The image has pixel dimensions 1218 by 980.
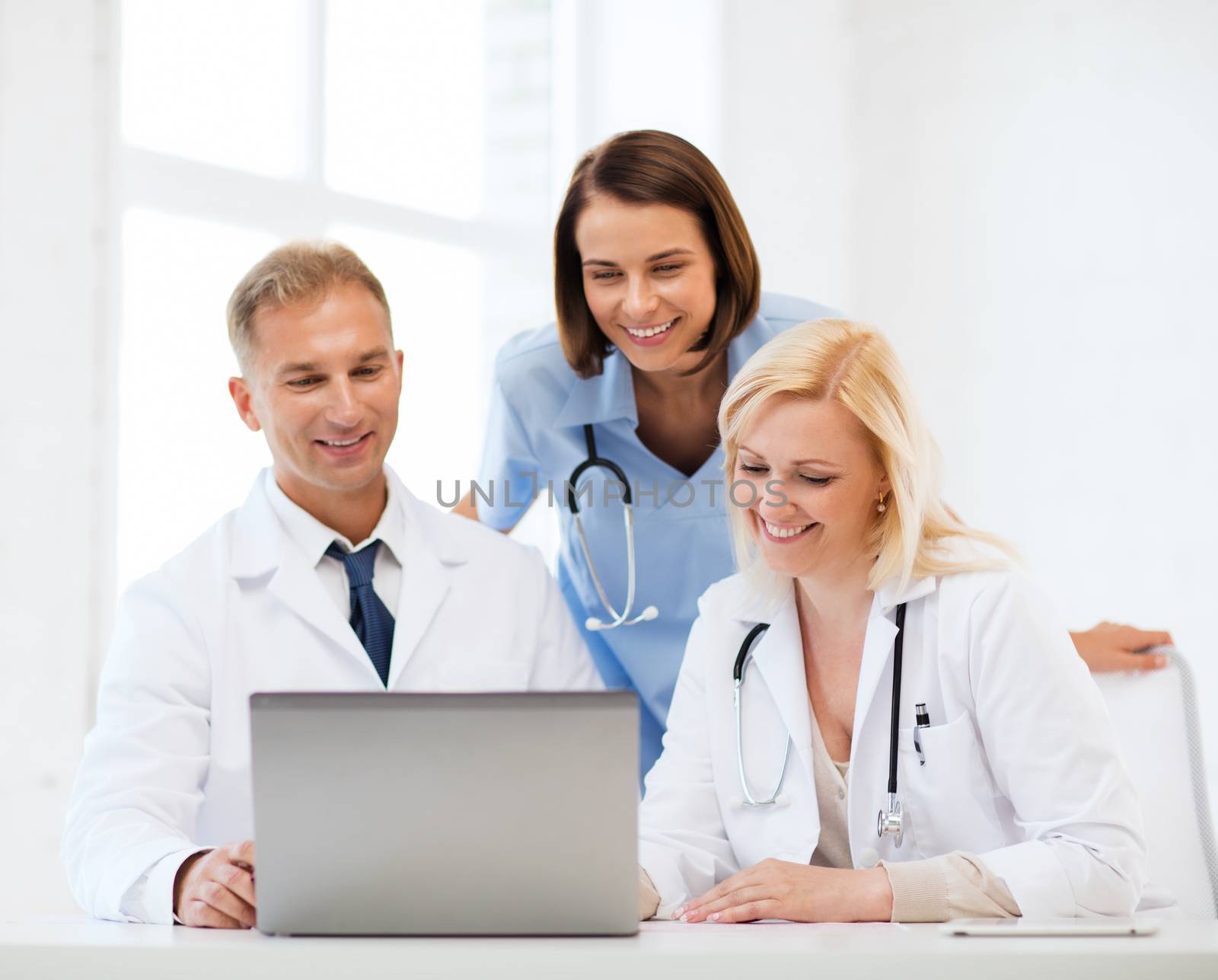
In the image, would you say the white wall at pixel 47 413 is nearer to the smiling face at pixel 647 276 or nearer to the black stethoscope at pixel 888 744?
the smiling face at pixel 647 276

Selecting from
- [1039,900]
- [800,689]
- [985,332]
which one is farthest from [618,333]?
[985,332]

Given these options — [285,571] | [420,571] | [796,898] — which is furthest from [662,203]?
[796,898]

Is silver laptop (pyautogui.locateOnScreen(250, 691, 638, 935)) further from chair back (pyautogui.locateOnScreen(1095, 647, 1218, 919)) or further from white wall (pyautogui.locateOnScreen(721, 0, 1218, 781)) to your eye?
white wall (pyautogui.locateOnScreen(721, 0, 1218, 781))

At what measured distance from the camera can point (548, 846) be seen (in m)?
1.04

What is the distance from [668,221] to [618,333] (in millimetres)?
187

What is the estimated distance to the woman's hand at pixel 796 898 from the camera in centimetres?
125

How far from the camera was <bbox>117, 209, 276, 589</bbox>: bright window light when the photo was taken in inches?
105

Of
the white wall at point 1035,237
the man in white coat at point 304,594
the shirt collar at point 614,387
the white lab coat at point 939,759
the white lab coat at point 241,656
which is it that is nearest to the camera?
the white lab coat at point 939,759

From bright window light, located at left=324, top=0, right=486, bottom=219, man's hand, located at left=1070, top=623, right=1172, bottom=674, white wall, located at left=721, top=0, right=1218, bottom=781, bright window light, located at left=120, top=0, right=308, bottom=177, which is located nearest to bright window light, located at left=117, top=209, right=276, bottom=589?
bright window light, located at left=120, top=0, right=308, bottom=177

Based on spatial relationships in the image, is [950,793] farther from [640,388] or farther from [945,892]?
[640,388]

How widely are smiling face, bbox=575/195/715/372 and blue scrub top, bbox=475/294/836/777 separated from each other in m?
0.12

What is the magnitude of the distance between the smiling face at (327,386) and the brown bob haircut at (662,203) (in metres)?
0.32

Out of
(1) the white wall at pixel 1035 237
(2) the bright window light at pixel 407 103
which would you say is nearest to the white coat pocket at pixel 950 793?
(1) the white wall at pixel 1035 237

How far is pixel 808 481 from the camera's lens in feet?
5.31
